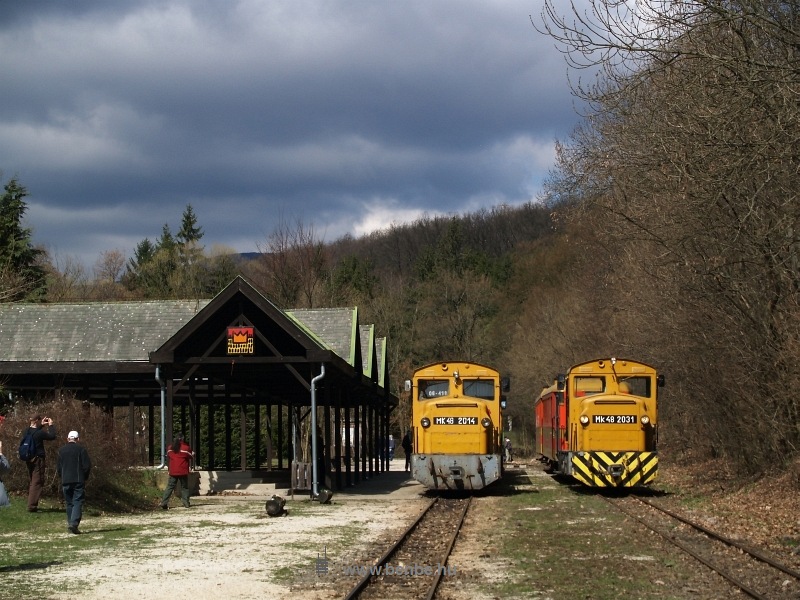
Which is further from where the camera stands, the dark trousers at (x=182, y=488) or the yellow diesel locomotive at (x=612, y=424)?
the yellow diesel locomotive at (x=612, y=424)

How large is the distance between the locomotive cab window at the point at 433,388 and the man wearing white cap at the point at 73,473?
34.5 feet

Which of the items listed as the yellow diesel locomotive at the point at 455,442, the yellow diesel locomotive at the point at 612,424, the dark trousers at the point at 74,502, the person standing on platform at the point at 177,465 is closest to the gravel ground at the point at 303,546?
the dark trousers at the point at 74,502

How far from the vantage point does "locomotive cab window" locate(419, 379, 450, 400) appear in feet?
79.2

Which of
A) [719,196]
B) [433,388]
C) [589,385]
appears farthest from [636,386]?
[719,196]

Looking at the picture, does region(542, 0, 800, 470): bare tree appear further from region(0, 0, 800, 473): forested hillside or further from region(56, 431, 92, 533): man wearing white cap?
region(56, 431, 92, 533): man wearing white cap

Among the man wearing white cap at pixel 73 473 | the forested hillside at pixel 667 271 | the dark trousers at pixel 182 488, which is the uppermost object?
the forested hillside at pixel 667 271

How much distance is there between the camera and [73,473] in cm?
1503

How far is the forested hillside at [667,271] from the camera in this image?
546 inches

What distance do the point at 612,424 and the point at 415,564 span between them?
1158 cm

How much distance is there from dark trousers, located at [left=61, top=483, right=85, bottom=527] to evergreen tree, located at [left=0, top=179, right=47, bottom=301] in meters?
36.6

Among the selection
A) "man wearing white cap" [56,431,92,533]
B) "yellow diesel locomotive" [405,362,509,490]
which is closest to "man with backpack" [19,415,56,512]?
"man wearing white cap" [56,431,92,533]

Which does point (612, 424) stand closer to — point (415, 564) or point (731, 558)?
point (731, 558)

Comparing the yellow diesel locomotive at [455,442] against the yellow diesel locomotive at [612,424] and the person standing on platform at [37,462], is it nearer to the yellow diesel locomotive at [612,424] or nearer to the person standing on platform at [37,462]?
the yellow diesel locomotive at [612,424]

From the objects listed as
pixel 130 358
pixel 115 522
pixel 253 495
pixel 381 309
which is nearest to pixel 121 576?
pixel 115 522
